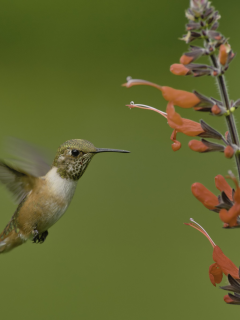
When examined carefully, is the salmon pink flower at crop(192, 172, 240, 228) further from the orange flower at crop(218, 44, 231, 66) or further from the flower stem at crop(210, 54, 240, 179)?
the orange flower at crop(218, 44, 231, 66)

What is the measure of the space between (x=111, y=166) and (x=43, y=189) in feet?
6.53

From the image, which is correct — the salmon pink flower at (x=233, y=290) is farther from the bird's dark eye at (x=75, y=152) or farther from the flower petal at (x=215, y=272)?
the bird's dark eye at (x=75, y=152)

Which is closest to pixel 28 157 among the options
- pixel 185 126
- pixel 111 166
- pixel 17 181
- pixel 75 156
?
pixel 17 181

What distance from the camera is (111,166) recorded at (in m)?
3.78

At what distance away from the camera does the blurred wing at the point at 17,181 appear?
1.73m

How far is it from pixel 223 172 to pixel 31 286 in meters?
1.84

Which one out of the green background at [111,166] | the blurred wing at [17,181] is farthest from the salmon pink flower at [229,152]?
the green background at [111,166]

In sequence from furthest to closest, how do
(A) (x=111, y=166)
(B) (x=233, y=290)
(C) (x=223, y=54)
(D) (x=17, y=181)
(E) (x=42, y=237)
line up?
(A) (x=111, y=166)
(E) (x=42, y=237)
(D) (x=17, y=181)
(B) (x=233, y=290)
(C) (x=223, y=54)

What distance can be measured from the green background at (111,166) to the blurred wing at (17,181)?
138cm

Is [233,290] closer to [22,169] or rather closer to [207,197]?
[207,197]

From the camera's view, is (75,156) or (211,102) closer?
(211,102)

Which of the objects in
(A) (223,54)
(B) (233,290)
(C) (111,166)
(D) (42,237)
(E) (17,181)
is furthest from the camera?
(C) (111,166)

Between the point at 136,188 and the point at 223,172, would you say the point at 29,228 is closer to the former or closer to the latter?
the point at 136,188

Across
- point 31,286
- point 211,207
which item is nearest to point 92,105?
point 31,286
